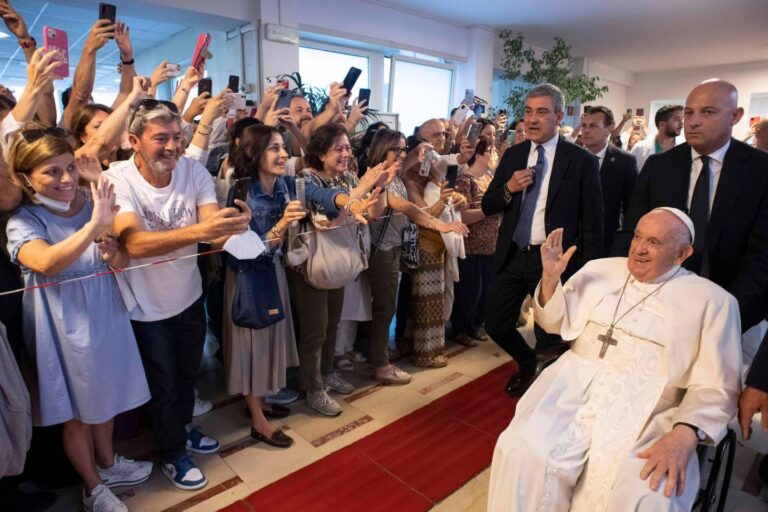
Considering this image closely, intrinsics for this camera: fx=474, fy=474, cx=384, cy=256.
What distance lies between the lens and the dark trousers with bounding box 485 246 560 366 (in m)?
2.73

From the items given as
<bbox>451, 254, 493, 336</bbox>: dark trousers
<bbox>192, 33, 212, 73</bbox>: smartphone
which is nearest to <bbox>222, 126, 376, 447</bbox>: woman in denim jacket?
<bbox>192, 33, 212, 73</bbox>: smartphone

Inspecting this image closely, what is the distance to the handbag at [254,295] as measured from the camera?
223 centimetres

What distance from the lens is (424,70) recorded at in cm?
815

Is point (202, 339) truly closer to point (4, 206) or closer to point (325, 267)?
point (325, 267)

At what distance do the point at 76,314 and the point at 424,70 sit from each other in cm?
745

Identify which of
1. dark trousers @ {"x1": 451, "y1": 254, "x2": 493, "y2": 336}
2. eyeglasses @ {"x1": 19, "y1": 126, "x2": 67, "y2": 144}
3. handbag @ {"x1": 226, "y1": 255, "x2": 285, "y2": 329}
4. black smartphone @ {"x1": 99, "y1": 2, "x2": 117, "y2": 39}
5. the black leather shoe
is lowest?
the black leather shoe

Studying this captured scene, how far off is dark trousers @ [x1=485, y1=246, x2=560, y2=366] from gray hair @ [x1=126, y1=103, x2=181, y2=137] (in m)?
1.92

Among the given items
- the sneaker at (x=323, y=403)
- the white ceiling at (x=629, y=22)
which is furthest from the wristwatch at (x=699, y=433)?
the white ceiling at (x=629, y=22)

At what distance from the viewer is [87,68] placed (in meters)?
2.41

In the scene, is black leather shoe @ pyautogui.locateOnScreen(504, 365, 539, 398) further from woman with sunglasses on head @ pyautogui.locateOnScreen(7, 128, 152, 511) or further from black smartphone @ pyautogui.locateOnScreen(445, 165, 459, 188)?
woman with sunglasses on head @ pyautogui.locateOnScreen(7, 128, 152, 511)

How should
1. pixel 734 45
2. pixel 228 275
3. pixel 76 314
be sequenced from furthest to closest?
1. pixel 734 45
2. pixel 228 275
3. pixel 76 314

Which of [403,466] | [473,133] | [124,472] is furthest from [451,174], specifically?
[124,472]

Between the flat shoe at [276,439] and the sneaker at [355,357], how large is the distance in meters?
1.00

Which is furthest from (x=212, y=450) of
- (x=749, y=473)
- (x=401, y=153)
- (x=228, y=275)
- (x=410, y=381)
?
(x=749, y=473)
